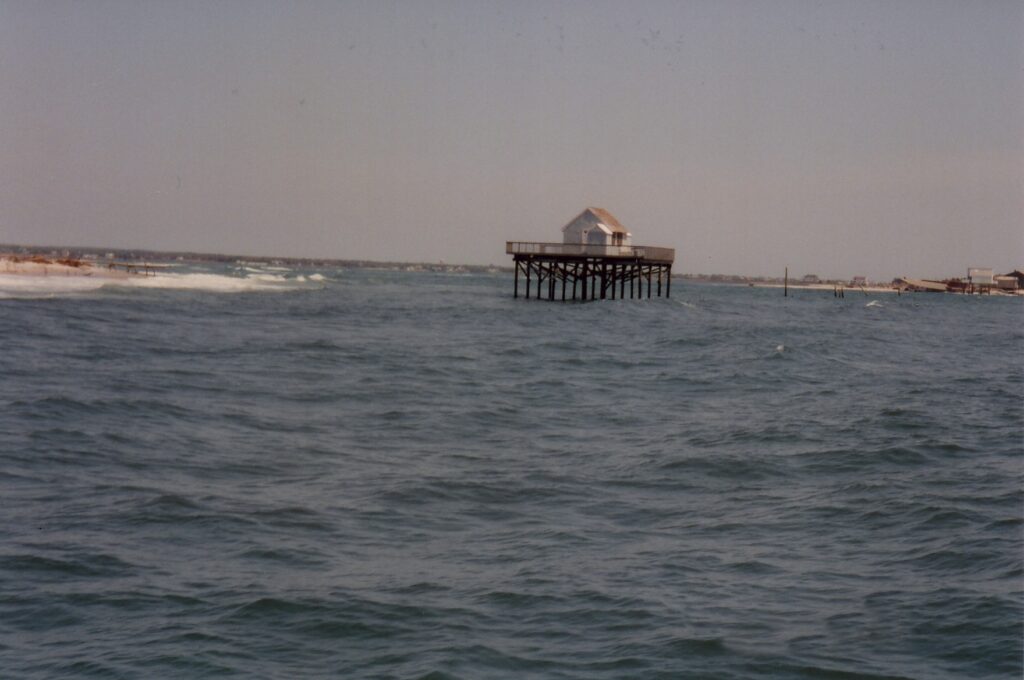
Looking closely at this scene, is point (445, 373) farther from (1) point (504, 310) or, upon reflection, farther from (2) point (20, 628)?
(1) point (504, 310)

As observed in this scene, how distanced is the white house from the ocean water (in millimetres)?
38173

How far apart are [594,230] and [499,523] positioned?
2084 inches

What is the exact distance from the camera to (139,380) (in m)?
22.3

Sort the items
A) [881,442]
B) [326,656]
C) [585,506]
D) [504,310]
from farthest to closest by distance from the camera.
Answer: [504,310], [881,442], [585,506], [326,656]

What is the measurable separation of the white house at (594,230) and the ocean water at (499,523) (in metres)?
38.2

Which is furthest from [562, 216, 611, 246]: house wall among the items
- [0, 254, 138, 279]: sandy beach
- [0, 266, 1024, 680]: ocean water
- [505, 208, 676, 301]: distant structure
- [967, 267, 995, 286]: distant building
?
[967, 267, 995, 286]: distant building

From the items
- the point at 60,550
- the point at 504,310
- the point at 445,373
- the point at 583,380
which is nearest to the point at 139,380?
the point at 445,373

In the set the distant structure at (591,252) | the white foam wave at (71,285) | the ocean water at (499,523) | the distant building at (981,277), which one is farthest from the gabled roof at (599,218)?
the distant building at (981,277)

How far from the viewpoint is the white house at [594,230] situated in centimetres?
6394

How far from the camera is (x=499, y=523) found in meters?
12.2

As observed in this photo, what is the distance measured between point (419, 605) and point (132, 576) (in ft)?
9.58

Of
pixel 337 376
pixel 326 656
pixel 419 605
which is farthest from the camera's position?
pixel 337 376

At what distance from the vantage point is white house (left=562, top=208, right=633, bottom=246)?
6394 cm

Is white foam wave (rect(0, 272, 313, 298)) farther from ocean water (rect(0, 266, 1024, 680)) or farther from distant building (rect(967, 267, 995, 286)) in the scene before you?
distant building (rect(967, 267, 995, 286))
